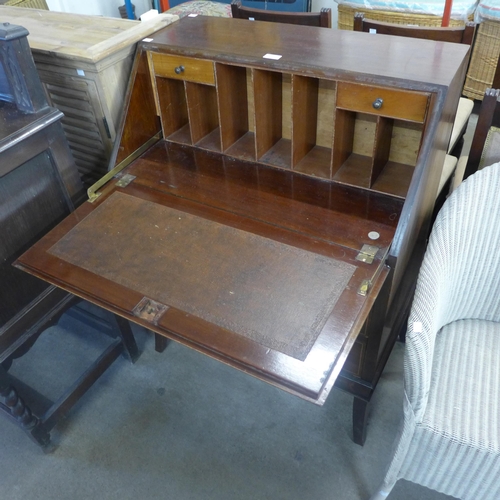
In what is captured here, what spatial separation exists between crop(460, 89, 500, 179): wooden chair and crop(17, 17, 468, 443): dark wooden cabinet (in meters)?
0.27

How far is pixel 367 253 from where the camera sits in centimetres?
104

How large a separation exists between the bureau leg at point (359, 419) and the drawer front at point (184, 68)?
0.99 meters

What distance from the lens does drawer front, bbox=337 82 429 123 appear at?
1.02 metres

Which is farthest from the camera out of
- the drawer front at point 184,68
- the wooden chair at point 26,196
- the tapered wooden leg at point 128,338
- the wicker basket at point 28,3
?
the wicker basket at point 28,3

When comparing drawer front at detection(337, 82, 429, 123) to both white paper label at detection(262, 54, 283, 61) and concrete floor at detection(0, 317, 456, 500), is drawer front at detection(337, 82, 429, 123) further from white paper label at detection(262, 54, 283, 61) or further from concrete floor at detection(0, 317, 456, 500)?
concrete floor at detection(0, 317, 456, 500)

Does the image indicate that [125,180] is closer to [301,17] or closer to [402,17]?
[301,17]

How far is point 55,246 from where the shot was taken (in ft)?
3.74

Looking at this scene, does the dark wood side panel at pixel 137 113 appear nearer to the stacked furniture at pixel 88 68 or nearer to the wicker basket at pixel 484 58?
the stacked furniture at pixel 88 68

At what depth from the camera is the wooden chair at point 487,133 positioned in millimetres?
1357

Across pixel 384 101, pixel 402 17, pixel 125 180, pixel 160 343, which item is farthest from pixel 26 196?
pixel 402 17

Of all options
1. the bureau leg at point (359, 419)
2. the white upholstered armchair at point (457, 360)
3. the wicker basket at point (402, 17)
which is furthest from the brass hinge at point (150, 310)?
the wicker basket at point (402, 17)

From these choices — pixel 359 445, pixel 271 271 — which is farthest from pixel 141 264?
pixel 359 445

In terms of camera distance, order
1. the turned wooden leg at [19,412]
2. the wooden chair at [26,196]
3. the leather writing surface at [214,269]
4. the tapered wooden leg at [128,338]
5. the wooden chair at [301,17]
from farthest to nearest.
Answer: the wooden chair at [301,17]
the tapered wooden leg at [128,338]
the turned wooden leg at [19,412]
the wooden chair at [26,196]
the leather writing surface at [214,269]

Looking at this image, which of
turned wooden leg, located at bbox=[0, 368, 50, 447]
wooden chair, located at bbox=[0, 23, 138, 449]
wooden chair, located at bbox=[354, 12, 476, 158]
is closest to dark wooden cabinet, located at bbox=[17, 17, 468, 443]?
wooden chair, located at bbox=[0, 23, 138, 449]
